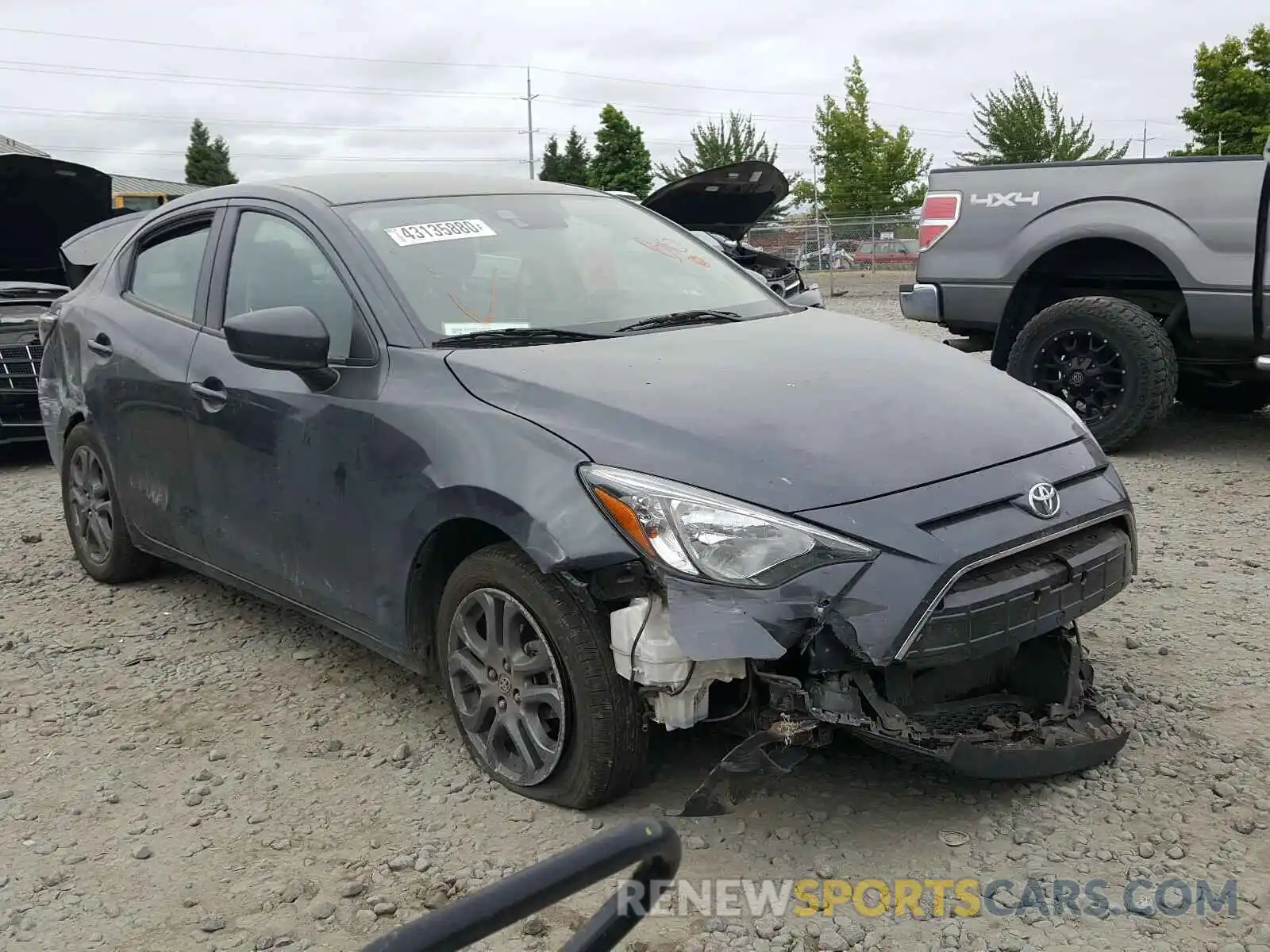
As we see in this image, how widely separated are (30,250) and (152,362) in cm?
734

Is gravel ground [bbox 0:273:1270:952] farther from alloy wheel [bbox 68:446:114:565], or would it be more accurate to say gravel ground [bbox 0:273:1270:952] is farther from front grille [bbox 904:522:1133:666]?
alloy wheel [bbox 68:446:114:565]

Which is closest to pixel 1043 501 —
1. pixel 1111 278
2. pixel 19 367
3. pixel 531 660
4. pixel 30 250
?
pixel 531 660

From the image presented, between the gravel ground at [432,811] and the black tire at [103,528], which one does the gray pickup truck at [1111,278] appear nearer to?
the gravel ground at [432,811]

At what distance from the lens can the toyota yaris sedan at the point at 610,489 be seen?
2656 mm

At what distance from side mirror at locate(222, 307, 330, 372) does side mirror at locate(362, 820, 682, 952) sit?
2.29 meters

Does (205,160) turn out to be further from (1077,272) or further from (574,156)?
(1077,272)

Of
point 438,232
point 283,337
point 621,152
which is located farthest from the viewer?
point 621,152

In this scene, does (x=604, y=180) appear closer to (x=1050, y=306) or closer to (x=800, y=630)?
(x=1050, y=306)

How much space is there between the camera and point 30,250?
1056 centimetres

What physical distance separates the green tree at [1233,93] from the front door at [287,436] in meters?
30.8

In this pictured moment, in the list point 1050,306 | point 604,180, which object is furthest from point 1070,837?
point 604,180

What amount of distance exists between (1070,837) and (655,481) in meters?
1.30

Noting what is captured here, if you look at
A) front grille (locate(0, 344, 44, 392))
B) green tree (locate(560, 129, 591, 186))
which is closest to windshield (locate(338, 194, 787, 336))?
front grille (locate(0, 344, 44, 392))

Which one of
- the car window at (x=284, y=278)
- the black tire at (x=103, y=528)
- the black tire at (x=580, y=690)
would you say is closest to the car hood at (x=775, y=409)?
the black tire at (x=580, y=690)
